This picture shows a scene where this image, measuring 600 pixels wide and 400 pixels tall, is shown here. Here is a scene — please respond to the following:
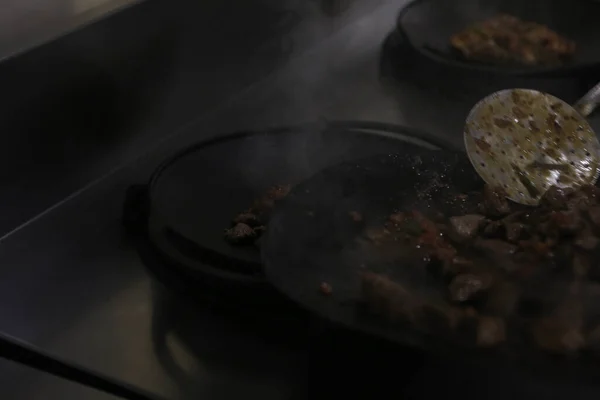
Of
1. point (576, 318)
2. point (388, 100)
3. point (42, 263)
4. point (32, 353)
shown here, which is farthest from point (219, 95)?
point (576, 318)

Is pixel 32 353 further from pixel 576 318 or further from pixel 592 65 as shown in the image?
pixel 592 65

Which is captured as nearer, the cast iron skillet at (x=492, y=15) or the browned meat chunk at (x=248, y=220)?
the browned meat chunk at (x=248, y=220)

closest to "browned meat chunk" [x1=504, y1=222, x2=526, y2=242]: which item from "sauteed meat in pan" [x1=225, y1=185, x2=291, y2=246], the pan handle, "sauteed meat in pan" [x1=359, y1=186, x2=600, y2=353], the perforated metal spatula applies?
"sauteed meat in pan" [x1=359, y1=186, x2=600, y2=353]

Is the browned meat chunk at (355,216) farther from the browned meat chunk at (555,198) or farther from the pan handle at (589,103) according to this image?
the pan handle at (589,103)

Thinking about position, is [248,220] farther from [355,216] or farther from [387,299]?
[387,299]

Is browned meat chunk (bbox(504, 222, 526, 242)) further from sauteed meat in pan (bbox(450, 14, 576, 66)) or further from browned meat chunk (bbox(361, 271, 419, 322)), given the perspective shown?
sauteed meat in pan (bbox(450, 14, 576, 66))

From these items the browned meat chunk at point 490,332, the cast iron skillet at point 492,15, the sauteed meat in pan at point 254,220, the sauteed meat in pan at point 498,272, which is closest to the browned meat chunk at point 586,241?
the sauteed meat in pan at point 498,272
